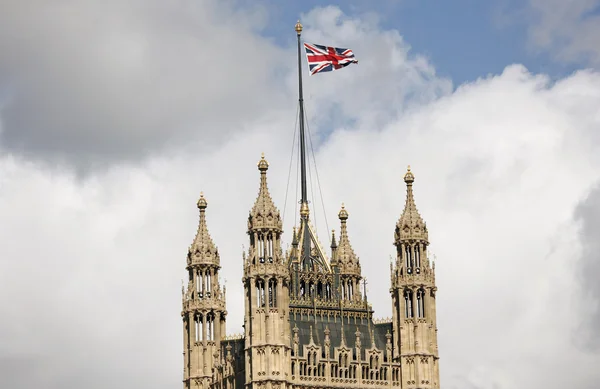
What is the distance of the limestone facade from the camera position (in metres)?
162

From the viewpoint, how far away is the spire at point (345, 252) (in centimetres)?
16925

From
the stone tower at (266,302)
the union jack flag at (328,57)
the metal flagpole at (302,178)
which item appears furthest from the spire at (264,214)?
the union jack flag at (328,57)

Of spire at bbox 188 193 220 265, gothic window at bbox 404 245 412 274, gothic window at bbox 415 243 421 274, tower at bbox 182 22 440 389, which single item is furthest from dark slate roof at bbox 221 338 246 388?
gothic window at bbox 415 243 421 274

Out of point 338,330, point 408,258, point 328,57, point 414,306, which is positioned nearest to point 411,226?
point 408,258

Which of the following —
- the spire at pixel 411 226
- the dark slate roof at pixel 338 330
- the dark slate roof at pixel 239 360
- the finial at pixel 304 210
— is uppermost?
the finial at pixel 304 210

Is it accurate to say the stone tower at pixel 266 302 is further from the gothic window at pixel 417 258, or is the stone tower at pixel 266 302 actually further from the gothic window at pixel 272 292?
the gothic window at pixel 417 258

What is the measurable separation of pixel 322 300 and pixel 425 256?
7.47 m

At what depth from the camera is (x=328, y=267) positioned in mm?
168500

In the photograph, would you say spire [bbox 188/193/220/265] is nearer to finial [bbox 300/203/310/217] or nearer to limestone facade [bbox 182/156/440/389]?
limestone facade [bbox 182/156/440/389]

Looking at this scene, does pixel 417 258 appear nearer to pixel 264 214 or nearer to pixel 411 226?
pixel 411 226

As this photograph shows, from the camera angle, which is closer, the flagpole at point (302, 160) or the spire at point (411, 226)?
the spire at point (411, 226)

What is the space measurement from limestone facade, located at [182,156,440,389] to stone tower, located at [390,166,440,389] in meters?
0.07

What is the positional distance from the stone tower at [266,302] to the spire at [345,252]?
22.4 feet

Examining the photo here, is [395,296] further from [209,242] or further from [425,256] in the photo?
[209,242]
